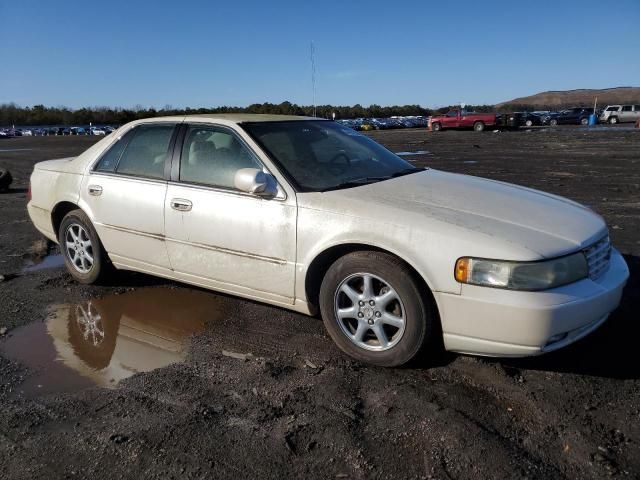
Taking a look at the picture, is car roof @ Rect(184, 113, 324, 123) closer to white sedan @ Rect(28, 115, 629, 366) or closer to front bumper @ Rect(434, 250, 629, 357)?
white sedan @ Rect(28, 115, 629, 366)

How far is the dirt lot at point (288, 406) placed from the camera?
2365mm

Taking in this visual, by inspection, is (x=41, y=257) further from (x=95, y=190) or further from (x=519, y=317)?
(x=519, y=317)

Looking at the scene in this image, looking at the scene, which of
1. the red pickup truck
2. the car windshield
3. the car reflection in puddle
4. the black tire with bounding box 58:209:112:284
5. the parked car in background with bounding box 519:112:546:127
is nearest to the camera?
the car reflection in puddle

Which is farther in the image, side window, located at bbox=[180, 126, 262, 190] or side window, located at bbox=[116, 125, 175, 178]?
side window, located at bbox=[116, 125, 175, 178]

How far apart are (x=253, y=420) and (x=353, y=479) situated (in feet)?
2.21

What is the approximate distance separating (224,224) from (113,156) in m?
1.56

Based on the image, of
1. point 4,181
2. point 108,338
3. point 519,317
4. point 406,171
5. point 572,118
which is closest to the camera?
point 519,317

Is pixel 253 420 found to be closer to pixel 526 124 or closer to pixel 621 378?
pixel 621 378

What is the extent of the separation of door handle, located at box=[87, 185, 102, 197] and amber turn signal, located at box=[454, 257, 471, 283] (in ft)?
10.2

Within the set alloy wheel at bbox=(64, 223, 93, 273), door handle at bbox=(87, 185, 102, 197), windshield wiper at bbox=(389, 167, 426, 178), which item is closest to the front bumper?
windshield wiper at bbox=(389, 167, 426, 178)

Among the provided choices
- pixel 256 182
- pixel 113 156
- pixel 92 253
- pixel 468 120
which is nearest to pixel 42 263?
pixel 92 253

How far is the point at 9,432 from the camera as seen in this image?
267cm

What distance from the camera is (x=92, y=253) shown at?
4742mm

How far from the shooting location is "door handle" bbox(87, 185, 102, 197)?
4.54 m
